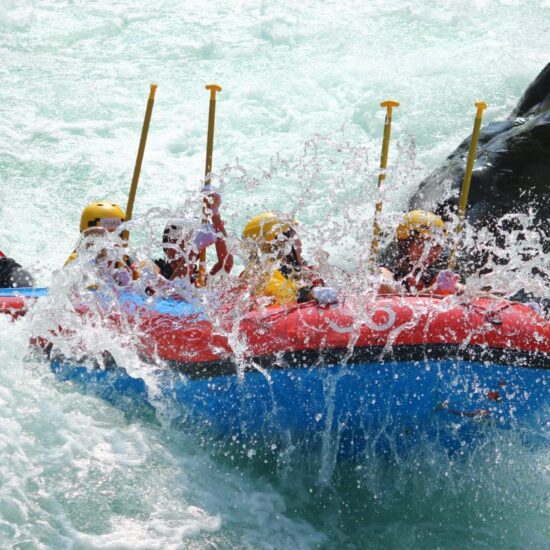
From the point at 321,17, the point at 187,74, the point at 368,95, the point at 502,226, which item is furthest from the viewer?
the point at 321,17

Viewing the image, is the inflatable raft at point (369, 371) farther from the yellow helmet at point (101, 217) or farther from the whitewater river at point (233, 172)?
the yellow helmet at point (101, 217)

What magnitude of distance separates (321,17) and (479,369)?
1033 cm

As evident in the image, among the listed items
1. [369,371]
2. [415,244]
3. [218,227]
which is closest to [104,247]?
[218,227]

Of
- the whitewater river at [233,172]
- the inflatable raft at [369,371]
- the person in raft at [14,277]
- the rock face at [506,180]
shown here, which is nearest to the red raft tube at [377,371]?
the inflatable raft at [369,371]

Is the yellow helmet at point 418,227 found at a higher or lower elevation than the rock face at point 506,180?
lower

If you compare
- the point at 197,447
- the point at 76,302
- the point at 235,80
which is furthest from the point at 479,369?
the point at 235,80

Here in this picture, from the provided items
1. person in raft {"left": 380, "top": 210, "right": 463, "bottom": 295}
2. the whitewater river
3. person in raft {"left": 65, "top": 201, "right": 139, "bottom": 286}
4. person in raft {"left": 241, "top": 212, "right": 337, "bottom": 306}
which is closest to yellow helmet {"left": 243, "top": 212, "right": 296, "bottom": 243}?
person in raft {"left": 241, "top": 212, "right": 337, "bottom": 306}

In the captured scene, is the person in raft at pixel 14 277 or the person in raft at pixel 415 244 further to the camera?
the person in raft at pixel 14 277

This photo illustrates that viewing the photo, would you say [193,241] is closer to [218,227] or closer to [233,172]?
[218,227]

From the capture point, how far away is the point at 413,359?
4.16m

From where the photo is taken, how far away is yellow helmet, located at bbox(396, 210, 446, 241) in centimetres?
515

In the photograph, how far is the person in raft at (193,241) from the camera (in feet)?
16.1

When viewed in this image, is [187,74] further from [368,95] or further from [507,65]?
[507,65]

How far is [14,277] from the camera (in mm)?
6125
